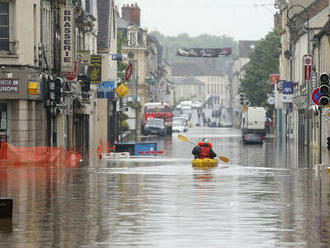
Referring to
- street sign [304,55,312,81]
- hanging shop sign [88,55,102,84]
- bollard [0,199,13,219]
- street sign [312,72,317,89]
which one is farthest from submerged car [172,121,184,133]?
bollard [0,199,13,219]

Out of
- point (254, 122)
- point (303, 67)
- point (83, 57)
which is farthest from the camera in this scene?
point (254, 122)

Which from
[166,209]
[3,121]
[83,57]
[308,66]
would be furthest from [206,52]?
[166,209]

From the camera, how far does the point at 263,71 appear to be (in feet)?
→ 438

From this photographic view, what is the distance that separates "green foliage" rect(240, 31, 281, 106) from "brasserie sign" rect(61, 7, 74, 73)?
79.3 meters

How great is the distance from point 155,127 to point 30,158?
62039 mm

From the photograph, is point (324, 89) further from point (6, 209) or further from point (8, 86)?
point (6, 209)

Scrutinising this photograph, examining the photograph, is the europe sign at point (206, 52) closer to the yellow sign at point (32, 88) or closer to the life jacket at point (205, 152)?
the yellow sign at point (32, 88)

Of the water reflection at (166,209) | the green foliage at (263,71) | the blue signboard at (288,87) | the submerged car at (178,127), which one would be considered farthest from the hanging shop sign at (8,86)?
the green foliage at (263,71)

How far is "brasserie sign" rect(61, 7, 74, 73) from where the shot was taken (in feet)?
171

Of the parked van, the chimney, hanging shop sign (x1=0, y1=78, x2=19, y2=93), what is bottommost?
the parked van

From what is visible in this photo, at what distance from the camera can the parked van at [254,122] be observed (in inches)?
3568

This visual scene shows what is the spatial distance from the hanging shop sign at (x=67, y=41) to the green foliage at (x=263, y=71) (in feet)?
260

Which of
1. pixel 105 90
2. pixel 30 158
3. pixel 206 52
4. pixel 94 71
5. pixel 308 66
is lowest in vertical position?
pixel 30 158

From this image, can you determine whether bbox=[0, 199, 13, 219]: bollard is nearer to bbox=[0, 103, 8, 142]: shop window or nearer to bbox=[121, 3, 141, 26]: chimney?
bbox=[0, 103, 8, 142]: shop window
